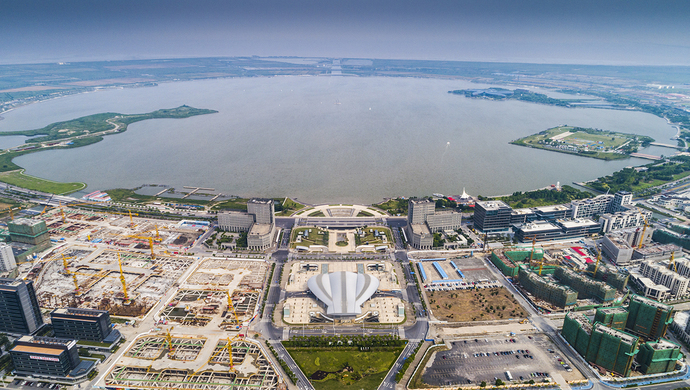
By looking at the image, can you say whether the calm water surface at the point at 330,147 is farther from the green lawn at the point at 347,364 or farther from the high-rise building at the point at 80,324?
the high-rise building at the point at 80,324

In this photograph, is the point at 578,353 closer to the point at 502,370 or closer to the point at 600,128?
the point at 502,370

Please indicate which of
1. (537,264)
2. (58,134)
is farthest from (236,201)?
(58,134)

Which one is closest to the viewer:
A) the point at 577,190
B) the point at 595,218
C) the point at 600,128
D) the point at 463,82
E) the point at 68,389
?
the point at 68,389

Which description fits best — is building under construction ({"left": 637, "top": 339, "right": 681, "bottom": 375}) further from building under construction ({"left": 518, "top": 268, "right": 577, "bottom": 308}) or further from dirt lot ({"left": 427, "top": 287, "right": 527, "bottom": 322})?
dirt lot ({"left": 427, "top": 287, "right": 527, "bottom": 322})

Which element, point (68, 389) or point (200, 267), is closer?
point (68, 389)

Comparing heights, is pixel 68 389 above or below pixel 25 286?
below

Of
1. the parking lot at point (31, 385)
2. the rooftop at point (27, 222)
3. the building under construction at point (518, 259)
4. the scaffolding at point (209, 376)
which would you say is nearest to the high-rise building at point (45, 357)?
the parking lot at point (31, 385)

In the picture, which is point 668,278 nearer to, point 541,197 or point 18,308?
point 541,197
